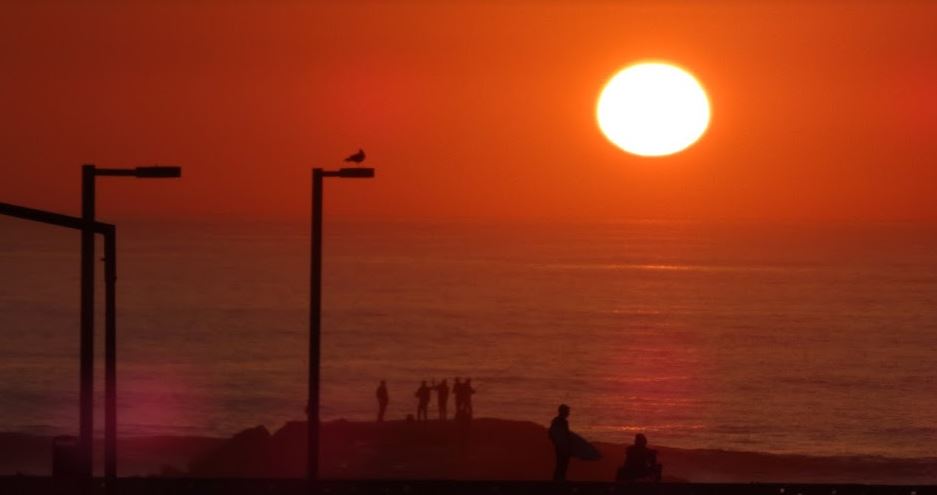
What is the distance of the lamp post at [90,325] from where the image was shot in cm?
1936

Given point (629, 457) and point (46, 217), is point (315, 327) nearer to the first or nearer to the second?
point (629, 457)

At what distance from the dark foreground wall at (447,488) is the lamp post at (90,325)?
5.30 feet

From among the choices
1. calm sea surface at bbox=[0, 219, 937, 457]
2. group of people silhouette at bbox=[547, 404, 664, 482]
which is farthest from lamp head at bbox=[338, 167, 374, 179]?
calm sea surface at bbox=[0, 219, 937, 457]

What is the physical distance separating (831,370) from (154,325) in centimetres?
5911

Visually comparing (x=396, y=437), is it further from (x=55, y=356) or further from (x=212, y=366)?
(x=55, y=356)

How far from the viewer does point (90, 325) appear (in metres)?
19.7

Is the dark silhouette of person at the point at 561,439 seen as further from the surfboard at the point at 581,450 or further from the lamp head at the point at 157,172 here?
the lamp head at the point at 157,172

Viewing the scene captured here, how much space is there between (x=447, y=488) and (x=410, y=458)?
23537mm

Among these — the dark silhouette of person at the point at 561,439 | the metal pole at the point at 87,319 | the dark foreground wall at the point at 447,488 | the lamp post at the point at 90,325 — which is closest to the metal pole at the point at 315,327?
the dark foreground wall at the point at 447,488

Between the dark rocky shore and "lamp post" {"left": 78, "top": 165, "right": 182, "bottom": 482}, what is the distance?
17.4m

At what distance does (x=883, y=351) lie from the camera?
126 m

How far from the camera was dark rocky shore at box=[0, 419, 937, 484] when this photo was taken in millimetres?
41062

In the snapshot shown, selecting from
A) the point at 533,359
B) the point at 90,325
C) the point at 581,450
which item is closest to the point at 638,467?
the point at 581,450

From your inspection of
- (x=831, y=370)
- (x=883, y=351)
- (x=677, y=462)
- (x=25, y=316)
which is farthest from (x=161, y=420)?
(x=25, y=316)
